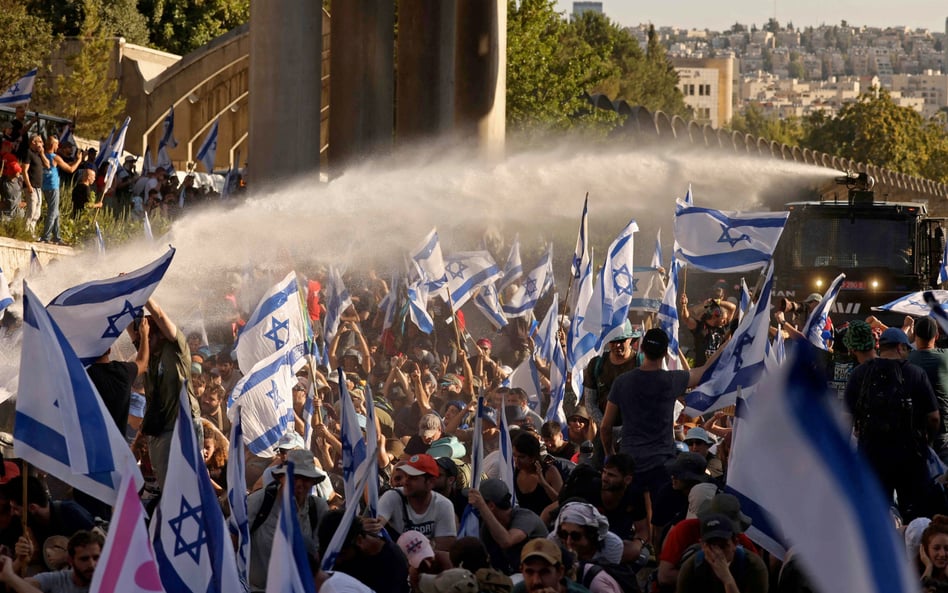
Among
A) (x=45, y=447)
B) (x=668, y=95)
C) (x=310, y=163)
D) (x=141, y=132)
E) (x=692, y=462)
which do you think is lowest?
(x=668, y=95)

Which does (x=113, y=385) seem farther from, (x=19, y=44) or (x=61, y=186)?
(x=19, y=44)

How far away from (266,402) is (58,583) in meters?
4.97

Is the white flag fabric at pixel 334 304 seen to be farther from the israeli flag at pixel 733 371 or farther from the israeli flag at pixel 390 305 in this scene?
the israeli flag at pixel 733 371

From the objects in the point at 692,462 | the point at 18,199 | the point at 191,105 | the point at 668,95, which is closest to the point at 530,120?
the point at 191,105

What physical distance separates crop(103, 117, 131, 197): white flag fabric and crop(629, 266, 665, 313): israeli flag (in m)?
7.27

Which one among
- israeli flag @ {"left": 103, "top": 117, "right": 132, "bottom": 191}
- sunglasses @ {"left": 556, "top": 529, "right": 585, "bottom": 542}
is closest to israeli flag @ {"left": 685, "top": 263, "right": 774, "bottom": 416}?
sunglasses @ {"left": 556, "top": 529, "right": 585, "bottom": 542}

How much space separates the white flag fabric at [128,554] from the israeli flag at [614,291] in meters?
8.90

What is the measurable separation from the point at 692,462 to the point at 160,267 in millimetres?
3261

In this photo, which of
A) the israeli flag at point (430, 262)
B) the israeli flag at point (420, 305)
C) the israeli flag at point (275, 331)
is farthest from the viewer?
the israeli flag at point (430, 262)

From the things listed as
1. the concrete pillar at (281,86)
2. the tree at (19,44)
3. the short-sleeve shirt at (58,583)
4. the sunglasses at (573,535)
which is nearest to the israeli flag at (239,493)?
the short-sleeve shirt at (58,583)

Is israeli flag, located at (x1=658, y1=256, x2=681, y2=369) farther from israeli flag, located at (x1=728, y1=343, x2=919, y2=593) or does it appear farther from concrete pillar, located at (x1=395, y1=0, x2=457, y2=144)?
concrete pillar, located at (x1=395, y1=0, x2=457, y2=144)

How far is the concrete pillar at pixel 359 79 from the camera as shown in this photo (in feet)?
117

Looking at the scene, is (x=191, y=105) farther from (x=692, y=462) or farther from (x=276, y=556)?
(x=276, y=556)

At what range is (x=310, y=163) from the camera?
2755 centimetres
